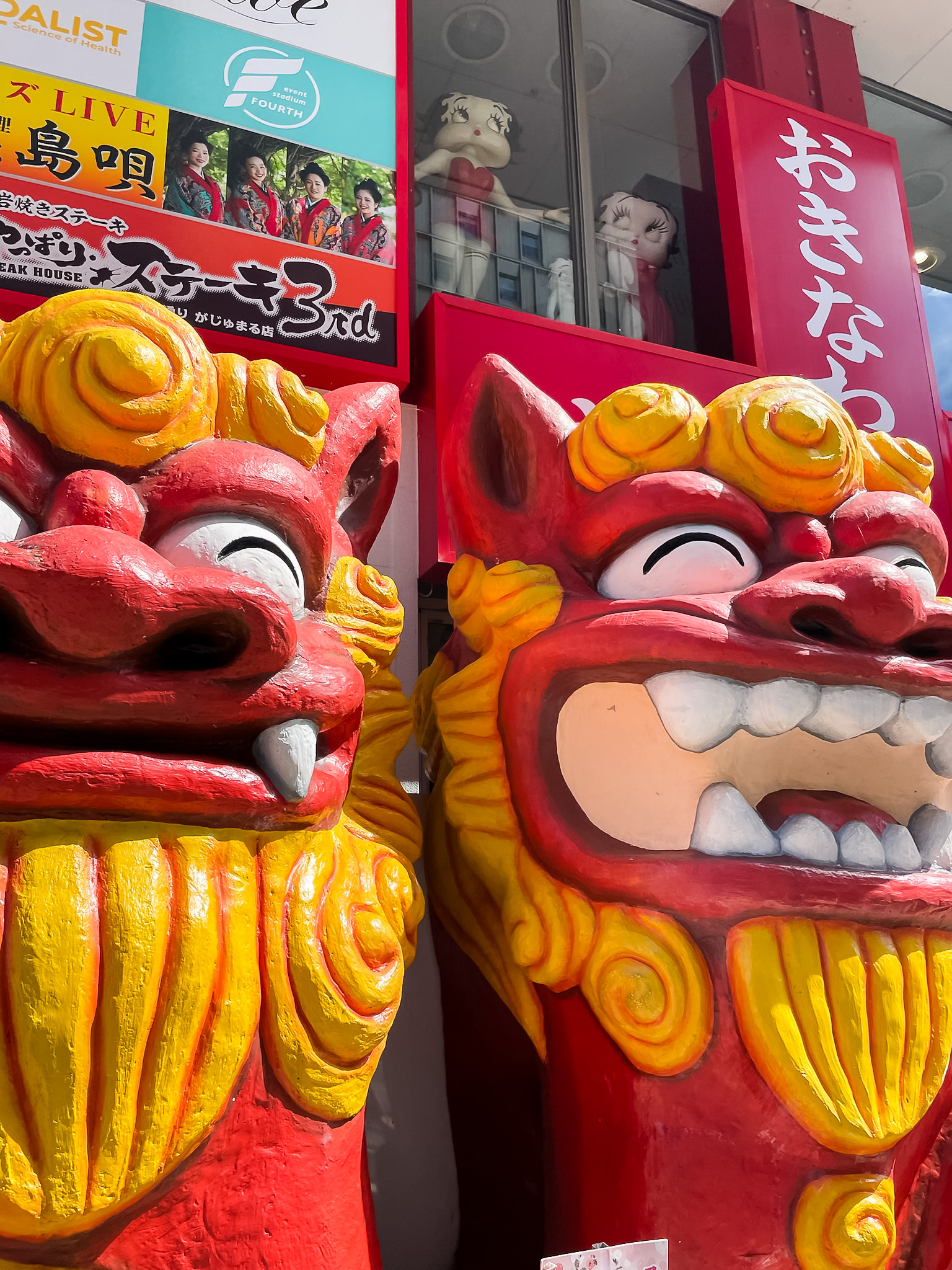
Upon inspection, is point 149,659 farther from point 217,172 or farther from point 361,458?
point 217,172

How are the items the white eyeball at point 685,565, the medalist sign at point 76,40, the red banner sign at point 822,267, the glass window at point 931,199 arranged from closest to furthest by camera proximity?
1. the white eyeball at point 685,565
2. the medalist sign at point 76,40
3. the red banner sign at point 822,267
4. the glass window at point 931,199

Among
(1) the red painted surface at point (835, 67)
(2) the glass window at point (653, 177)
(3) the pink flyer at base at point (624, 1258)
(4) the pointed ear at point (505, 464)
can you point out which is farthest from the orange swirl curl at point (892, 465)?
(1) the red painted surface at point (835, 67)

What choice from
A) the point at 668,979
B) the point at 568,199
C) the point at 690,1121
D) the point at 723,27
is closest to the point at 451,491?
the point at 668,979

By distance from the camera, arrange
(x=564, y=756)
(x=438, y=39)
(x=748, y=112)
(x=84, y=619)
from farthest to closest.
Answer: (x=438, y=39)
(x=748, y=112)
(x=564, y=756)
(x=84, y=619)

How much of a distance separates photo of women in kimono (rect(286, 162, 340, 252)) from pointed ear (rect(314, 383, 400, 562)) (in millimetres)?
936

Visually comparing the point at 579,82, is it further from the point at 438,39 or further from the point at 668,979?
the point at 668,979

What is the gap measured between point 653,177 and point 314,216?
5.37 feet

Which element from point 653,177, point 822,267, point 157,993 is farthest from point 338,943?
point 653,177

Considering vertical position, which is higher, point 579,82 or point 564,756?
point 579,82

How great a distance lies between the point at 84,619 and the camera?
758mm

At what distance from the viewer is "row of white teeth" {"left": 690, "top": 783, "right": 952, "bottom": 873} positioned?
38.2 inches

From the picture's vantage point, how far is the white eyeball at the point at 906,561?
1107mm

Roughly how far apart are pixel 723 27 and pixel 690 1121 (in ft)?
11.2

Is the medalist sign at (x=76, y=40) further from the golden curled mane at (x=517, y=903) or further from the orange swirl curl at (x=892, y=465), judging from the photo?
the orange swirl curl at (x=892, y=465)
